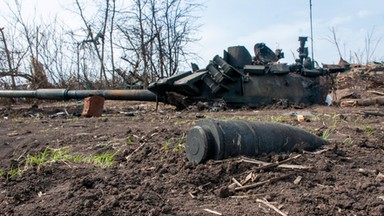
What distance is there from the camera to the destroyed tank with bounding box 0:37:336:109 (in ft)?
31.1

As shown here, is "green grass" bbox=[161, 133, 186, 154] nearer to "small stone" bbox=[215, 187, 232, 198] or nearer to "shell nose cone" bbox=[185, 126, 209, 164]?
"shell nose cone" bbox=[185, 126, 209, 164]

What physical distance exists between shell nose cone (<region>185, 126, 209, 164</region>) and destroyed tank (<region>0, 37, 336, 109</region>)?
6.43 metres

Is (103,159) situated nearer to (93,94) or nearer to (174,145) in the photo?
(174,145)

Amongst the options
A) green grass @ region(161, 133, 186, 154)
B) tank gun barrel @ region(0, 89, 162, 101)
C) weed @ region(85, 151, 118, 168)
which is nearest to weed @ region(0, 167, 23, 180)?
weed @ region(85, 151, 118, 168)

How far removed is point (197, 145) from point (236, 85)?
6.89 m

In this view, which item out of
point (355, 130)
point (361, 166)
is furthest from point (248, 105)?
point (361, 166)

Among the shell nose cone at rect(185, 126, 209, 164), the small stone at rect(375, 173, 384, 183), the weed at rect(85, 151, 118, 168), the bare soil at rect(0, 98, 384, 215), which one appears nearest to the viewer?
the bare soil at rect(0, 98, 384, 215)

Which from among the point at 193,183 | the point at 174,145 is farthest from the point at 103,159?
the point at 193,183

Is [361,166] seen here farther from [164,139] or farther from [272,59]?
[272,59]

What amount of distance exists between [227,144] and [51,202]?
101 cm

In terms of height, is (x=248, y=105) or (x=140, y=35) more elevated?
(x=140, y=35)

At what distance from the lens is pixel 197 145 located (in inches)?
111

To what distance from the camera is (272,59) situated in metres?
10.8

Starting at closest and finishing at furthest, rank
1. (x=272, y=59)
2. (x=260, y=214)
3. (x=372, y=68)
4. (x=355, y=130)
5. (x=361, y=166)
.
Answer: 1. (x=260, y=214)
2. (x=361, y=166)
3. (x=355, y=130)
4. (x=272, y=59)
5. (x=372, y=68)
